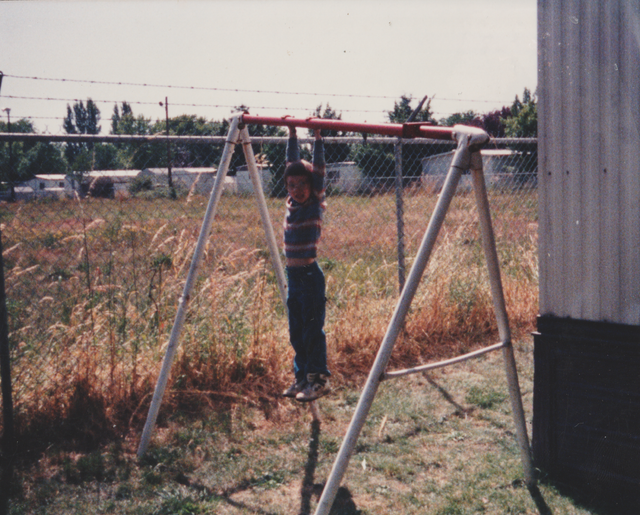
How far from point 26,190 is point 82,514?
7.33 ft

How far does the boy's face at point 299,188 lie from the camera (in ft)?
10.5

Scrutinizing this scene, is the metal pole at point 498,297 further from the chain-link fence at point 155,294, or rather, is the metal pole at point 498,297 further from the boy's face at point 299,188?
the chain-link fence at point 155,294

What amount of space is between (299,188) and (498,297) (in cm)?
130

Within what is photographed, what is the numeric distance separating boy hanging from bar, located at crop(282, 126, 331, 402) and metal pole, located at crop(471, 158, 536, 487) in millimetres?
1063

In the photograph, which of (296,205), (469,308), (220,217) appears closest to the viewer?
(296,205)

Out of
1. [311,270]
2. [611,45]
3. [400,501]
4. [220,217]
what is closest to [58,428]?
[311,270]

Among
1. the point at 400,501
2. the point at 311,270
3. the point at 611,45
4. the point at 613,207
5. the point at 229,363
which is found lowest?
the point at 400,501

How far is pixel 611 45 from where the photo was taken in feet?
8.28

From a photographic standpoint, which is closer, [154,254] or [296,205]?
[296,205]

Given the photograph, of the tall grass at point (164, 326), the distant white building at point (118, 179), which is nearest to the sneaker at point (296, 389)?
the tall grass at point (164, 326)

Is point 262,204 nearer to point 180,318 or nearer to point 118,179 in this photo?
point 180,318

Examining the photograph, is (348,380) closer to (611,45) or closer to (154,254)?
(154,254)

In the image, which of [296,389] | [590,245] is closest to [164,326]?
[296,389]

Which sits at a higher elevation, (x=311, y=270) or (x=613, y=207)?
(x=613, y=207)
